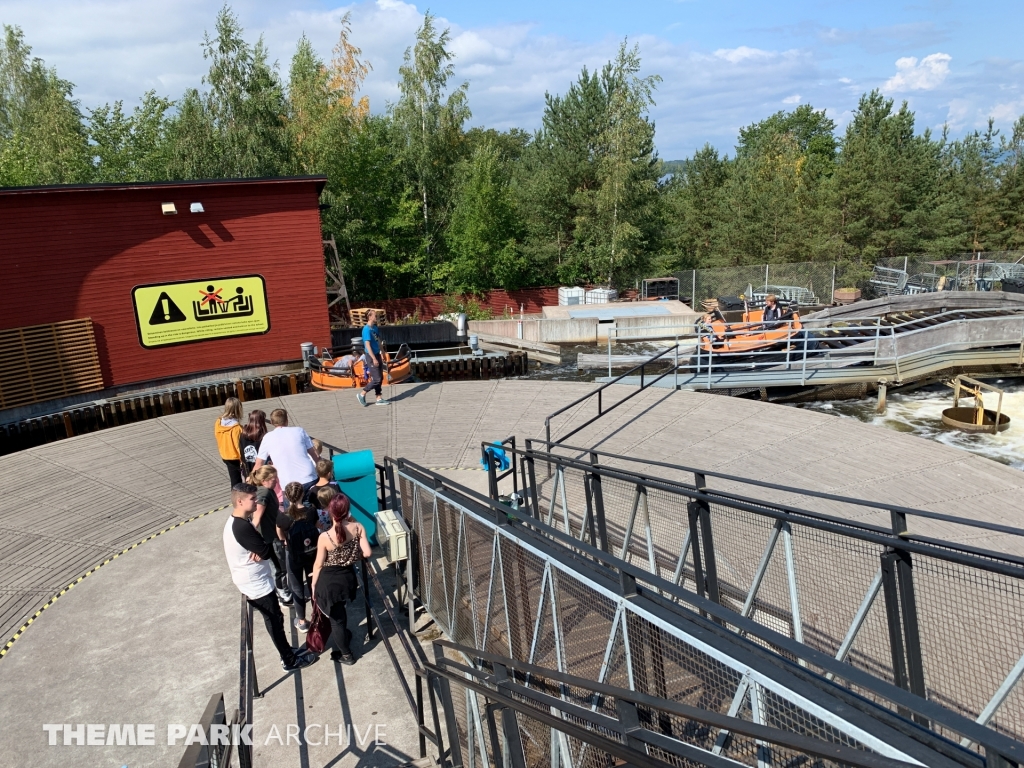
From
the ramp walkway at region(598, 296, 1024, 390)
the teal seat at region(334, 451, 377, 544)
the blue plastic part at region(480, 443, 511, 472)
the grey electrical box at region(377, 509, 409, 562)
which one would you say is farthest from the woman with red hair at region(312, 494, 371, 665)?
the ramp walkway at region(598, 296, 1024, 390)

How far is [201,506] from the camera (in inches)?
400

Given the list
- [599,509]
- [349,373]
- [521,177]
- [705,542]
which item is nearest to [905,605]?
[705,542]

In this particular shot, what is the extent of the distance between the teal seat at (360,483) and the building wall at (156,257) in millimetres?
13550

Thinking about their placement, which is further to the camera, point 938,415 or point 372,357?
point 938,415

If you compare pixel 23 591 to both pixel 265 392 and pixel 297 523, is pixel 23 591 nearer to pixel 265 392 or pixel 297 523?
pixel 297 523

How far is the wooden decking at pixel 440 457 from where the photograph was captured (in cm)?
896

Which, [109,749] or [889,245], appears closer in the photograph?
[109,749]

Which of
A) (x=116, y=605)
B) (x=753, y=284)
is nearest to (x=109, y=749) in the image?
(x=116, y=605)

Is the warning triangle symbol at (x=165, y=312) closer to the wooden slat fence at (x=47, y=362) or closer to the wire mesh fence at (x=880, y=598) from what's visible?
the wooden slat fence at (x=47, y=362)

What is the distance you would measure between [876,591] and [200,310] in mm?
19060

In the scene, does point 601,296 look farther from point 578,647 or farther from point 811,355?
point 578,647

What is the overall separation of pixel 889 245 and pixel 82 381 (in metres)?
37.9

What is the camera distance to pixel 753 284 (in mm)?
37562

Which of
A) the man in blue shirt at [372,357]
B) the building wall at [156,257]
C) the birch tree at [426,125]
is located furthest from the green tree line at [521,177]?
the man in blue shirt at [372,357]
